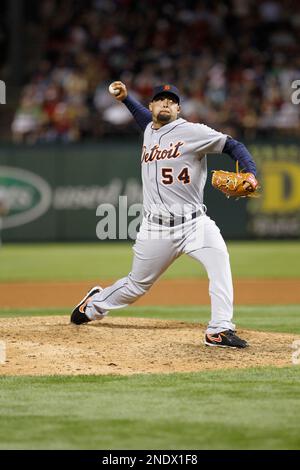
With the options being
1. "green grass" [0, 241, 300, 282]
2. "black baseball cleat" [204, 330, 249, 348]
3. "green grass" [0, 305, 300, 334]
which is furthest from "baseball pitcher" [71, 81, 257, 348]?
"green grass" [0, 241, 300, 282]

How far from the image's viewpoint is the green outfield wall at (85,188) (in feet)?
59.2

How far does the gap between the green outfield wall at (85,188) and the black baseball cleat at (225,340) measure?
1105 centimetres

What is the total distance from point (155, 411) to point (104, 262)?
Result: 10710 mm

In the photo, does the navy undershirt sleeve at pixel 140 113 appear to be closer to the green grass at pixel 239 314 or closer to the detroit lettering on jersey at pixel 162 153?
the detroit lettering on jersey at pixel 162 153

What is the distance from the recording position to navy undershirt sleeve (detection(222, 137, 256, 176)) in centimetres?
663

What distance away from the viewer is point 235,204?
720 inches

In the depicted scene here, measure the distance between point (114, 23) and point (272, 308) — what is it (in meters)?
12.5

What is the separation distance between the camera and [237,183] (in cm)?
661

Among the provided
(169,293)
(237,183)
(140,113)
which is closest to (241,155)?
(237,183)

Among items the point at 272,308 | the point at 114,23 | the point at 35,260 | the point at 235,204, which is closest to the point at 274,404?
the point at 272,308

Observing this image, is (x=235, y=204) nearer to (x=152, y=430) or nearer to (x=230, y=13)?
(x=230, y=13)

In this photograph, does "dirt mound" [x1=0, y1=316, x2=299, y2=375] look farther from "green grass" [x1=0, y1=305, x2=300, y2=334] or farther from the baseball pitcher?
"green grass" [x1=0, y1=305, x2=300, y2=334]

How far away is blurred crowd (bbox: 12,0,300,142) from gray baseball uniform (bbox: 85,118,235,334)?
11446 millimetres

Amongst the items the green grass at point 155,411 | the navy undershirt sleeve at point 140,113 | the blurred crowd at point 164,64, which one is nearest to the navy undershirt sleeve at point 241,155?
the navy undershirt sleeve at point 140,113
